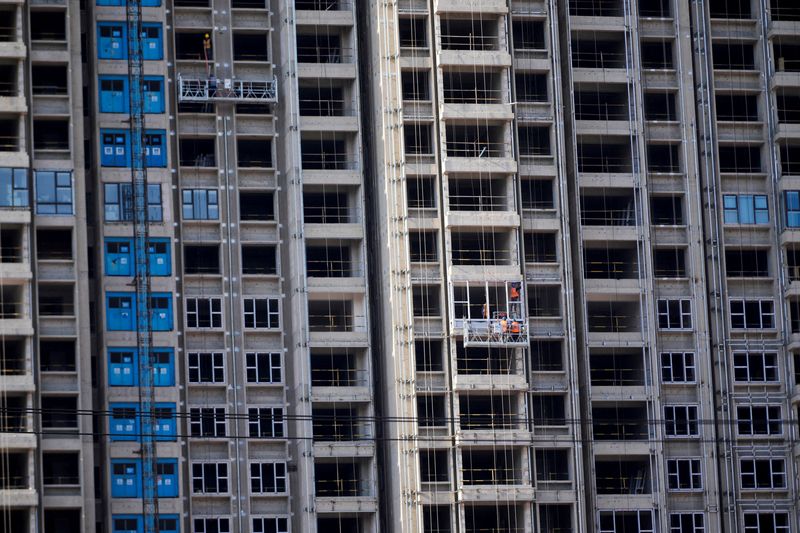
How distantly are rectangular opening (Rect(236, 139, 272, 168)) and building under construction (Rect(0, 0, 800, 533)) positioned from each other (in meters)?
0.13

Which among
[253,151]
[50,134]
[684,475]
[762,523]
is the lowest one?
[762,523]

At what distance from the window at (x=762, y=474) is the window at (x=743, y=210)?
1411cm

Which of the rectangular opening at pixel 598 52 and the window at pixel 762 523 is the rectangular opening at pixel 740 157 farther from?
the window at pixel 762 523

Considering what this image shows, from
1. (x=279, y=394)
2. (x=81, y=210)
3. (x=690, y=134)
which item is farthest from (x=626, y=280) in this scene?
(x=81, y=210)

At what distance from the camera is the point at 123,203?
13700 cm

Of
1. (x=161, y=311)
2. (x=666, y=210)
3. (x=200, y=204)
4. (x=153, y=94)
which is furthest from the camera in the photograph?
(x=666, y=210)

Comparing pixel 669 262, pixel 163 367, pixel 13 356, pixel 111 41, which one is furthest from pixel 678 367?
pixel 13 356

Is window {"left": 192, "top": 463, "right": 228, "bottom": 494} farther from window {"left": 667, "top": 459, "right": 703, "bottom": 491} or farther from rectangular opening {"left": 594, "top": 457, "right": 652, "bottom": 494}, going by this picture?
window {"left": 667, "top": 459, "right": 703, "bottom": 491}

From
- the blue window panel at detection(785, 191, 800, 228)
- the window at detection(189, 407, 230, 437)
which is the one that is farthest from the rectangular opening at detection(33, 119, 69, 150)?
the blue window panel at detection(785, 191, 800, 228)

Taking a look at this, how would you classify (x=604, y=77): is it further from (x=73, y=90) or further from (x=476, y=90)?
(x=73, y=90)

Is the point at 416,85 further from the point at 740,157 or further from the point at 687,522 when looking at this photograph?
the point at 687,522

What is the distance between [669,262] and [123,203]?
104 ft

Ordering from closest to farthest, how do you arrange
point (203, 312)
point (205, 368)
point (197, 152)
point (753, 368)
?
1. point (205, 368)
2. point (203, 312)
3. point (197, 152)
4. point (753, 368)

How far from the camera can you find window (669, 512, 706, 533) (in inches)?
5399
